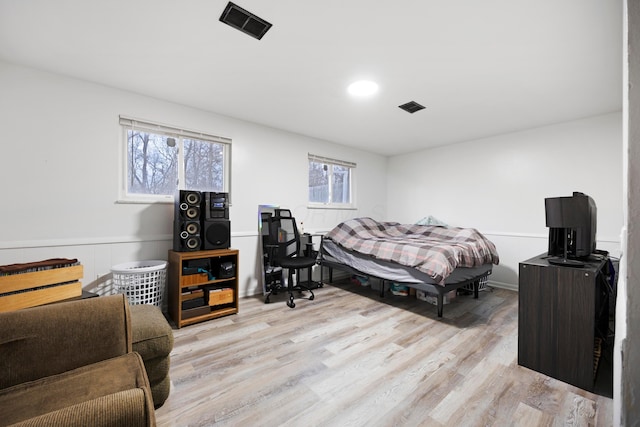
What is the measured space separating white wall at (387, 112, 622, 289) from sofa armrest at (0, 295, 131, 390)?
14.7ft

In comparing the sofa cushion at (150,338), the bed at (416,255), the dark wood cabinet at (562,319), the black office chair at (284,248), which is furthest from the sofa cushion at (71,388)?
the bed at (416,255)

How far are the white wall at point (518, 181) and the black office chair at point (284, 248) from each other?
2547 millimetres

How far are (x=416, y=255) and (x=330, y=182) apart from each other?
7.11 ft

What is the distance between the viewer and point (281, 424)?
134 centimetres

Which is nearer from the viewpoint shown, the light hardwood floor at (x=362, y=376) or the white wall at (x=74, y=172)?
the light hardwood floor at (x=362, y=376)

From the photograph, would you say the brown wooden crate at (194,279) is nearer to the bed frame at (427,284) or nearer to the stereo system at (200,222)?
the stereo system at (200,222)

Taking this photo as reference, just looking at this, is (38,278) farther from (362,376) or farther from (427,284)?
(427,284)

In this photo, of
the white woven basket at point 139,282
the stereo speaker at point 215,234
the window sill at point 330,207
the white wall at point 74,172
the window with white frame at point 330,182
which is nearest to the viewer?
the white wall at point 74,172

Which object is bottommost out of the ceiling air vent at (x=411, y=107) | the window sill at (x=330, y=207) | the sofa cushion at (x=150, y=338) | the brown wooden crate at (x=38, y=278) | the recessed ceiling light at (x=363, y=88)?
the sofa cushion at (x=150, y=338)

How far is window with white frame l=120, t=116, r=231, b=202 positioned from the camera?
2.65m

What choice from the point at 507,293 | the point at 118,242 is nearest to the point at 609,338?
the point at 507,293

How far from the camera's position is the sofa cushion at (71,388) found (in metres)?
0.91

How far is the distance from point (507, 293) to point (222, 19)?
4405 mm

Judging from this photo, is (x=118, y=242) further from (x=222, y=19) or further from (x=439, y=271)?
(x=439, y=271)
